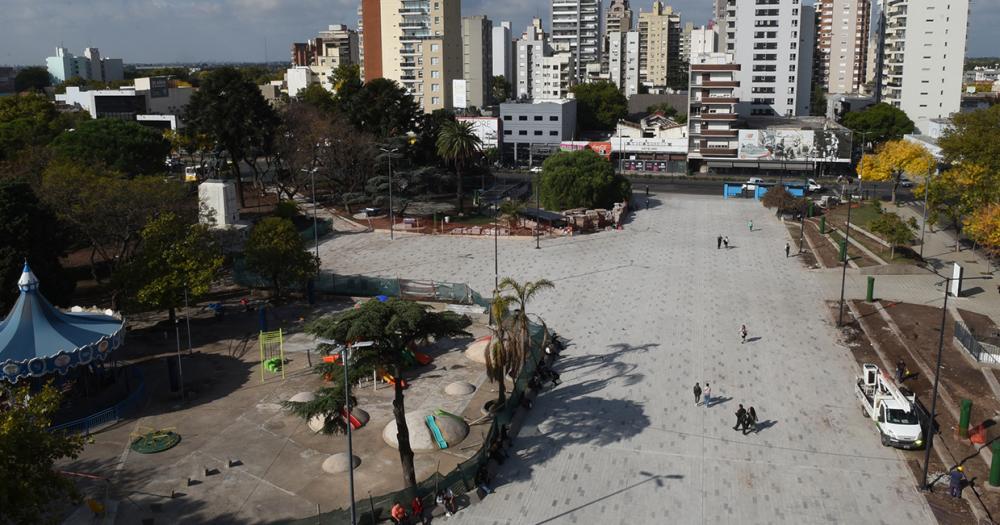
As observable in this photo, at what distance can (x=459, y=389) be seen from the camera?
31.9 meters

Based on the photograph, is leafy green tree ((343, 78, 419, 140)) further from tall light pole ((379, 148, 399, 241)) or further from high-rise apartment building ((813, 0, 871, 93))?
high-rise apartment building ((813, 0, 871, 93))

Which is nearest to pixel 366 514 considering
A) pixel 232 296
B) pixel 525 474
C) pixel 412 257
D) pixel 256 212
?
pixel 525 474

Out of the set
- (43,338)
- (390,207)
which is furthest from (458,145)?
(43,338)

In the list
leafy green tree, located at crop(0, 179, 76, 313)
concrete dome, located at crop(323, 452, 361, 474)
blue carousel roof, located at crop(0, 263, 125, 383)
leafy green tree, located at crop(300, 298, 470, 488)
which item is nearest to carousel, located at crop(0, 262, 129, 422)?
blue carousel roof, located at crop(0, 263, 125, 383)

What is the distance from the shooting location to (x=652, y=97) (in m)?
142

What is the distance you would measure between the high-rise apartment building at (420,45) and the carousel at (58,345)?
84.5 m

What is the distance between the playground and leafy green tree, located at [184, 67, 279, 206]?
3439 cm

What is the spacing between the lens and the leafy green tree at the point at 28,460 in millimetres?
17328

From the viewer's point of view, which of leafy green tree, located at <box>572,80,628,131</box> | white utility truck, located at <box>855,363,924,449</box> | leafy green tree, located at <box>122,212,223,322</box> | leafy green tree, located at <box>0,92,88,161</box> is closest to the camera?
white utility truck, located at <box>855,363,924,449</box>

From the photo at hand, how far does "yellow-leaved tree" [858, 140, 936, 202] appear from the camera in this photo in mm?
71375

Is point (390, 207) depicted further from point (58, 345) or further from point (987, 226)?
point (987, 226)

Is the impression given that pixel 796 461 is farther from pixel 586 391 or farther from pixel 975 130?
pixel 975 130

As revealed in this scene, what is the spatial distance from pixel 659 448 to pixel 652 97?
12179 cm

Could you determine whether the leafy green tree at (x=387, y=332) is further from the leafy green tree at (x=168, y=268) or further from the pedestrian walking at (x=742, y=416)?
the leafy green tree at (x=168, y=268)
